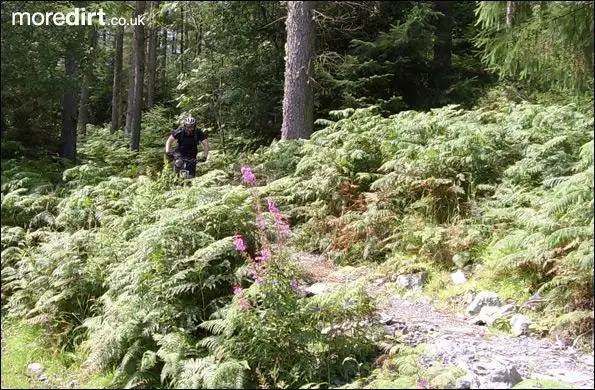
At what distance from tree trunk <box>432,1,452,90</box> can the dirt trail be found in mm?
8806

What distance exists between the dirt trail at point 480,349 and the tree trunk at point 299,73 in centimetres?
612

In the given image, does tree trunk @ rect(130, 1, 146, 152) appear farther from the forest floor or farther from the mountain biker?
the forest floor

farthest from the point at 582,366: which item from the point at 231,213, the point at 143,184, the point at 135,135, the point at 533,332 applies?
the point at 135,135

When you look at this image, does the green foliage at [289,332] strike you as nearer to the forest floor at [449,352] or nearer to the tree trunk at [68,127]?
the forest floor at [449,352]

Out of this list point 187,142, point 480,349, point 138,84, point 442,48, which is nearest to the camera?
point 480,349

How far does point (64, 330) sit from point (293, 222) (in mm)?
4196

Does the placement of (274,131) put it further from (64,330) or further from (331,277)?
(64,330)

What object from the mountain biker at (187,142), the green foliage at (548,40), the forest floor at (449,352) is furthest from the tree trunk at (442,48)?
the forest floor at (449,352)

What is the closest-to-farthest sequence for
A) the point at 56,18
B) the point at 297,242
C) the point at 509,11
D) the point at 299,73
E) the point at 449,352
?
the point at 449,352, the point at 509,11, the point at 297,242, the point at 56,18, the point at 299,73

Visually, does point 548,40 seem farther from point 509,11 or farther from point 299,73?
point 299,73

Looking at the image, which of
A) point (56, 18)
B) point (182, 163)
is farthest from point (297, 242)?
point (56, 18)

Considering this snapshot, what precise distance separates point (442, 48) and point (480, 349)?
1103 centimetres

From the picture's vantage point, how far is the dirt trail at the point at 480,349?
465 cm

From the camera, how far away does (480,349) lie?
5188 millimetres
